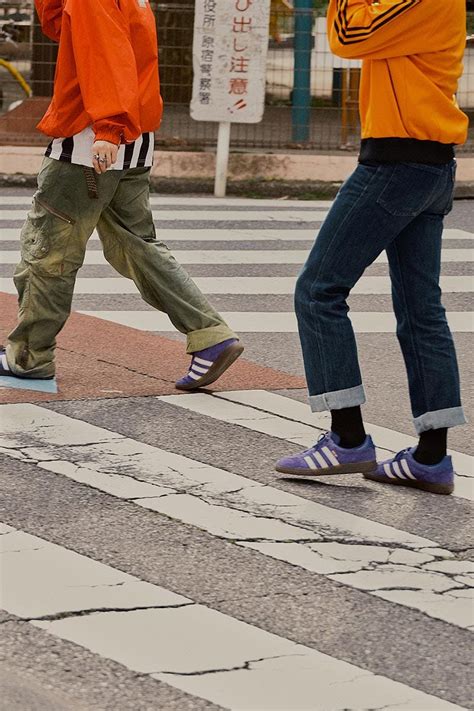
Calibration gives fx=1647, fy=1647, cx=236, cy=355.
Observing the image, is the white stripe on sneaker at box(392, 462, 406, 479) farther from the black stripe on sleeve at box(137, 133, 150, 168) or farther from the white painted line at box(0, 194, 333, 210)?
the white painted line at box(0, 194, 333, 210)

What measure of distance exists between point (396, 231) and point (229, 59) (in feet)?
25.4

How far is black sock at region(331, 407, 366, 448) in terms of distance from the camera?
5.21 m

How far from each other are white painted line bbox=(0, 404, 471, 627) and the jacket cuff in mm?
1001

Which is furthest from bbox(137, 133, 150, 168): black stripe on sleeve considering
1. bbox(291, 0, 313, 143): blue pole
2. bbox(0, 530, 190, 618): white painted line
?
bbox(291, 0, 313, 143): blue pole

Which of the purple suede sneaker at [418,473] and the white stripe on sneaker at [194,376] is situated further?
the white stripe on sneaker at [194,376]

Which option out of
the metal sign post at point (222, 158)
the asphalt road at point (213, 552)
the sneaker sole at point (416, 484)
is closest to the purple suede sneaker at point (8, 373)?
the asphalt road at point (213, 552)

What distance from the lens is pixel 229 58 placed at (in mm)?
12516

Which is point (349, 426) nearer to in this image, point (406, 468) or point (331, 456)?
point (331, 456)

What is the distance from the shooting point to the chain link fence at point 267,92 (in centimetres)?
1341

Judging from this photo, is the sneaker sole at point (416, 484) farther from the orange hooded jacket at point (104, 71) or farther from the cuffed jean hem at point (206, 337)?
the orange hooded jacket at point (104, 71)

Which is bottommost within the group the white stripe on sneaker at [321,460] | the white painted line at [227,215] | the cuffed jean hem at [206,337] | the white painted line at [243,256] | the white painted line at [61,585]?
the white painted line at [227,215]

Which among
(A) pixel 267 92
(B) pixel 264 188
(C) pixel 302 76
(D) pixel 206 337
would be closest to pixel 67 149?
(D) pixel 206 337

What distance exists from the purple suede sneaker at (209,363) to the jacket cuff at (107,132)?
3.21ft

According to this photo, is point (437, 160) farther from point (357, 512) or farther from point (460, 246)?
point (460, 246)
